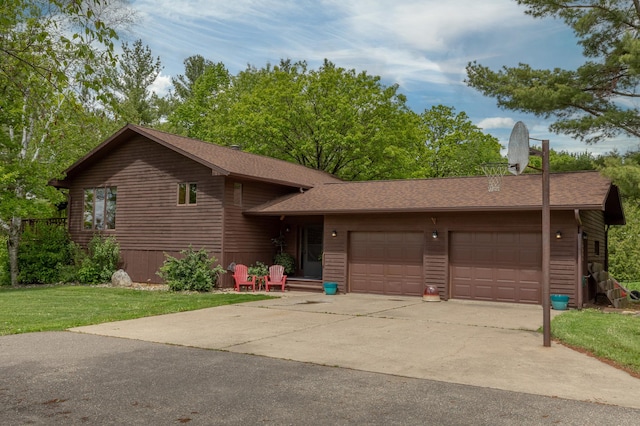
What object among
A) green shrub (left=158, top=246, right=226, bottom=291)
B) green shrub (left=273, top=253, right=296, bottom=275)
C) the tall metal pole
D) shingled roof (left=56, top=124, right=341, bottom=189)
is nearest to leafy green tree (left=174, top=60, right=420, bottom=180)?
shingled roof (left=56, top=124, right=341, bottom=189)

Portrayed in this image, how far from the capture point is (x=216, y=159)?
58.9ft

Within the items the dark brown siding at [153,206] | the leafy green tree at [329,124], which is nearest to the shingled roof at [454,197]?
the dark brown siding at [153,206]

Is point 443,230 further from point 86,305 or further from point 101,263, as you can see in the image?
point 101,263

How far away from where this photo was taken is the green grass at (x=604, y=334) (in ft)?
24.2

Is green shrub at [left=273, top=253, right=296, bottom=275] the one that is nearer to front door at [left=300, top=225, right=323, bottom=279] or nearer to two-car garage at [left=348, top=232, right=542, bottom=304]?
front door at [left=300, top=225, right=323, bottom=279]

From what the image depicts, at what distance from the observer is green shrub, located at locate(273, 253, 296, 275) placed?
1880 centimetres

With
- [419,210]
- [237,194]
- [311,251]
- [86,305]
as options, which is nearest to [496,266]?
[419,210]

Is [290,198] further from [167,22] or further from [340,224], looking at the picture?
[167,22]

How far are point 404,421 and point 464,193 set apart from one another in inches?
483

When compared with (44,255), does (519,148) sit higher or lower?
higher

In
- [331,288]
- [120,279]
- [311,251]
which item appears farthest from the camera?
[311,251]

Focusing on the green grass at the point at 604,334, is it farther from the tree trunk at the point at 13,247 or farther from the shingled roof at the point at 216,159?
the tree trunk at the point at 13,247

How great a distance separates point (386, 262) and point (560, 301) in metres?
5.14

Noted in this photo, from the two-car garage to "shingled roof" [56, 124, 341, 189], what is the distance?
4.28m
